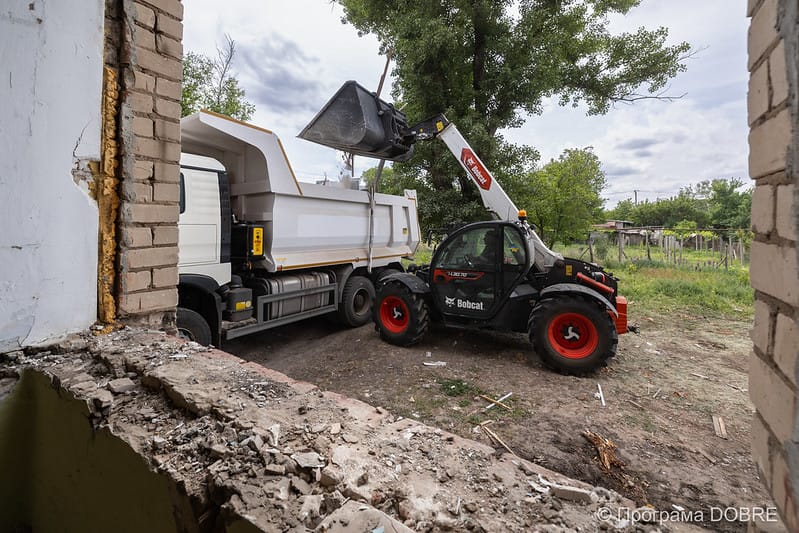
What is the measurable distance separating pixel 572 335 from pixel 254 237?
4071mm

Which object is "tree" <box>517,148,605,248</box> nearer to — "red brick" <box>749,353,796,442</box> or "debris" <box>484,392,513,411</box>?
"debris" <box>484,392,513,411</box>

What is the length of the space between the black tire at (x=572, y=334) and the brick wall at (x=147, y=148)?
385 cm

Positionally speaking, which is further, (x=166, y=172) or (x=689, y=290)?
(x=689, y=290)

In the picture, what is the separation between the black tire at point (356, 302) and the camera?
21.3 feet

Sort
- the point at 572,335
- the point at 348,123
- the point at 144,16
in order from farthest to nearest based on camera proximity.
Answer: the point at 348,123, the point at 572,335, the point at 144,16

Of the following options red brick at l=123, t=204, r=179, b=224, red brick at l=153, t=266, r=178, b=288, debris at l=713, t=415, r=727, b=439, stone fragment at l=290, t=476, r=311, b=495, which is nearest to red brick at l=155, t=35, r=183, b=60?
red brick at l=123, t=204, r=179, b=224

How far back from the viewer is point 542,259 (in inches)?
206

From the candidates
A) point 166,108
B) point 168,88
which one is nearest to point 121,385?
point 166,108

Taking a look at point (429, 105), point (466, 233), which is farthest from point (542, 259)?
point (429, 105)

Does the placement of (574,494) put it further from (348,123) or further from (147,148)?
(348,123)

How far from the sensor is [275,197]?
4.93 meters

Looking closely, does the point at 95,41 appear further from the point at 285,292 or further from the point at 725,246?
the point at 725,246

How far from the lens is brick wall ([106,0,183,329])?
6.66ft

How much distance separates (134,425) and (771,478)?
6.16ft
